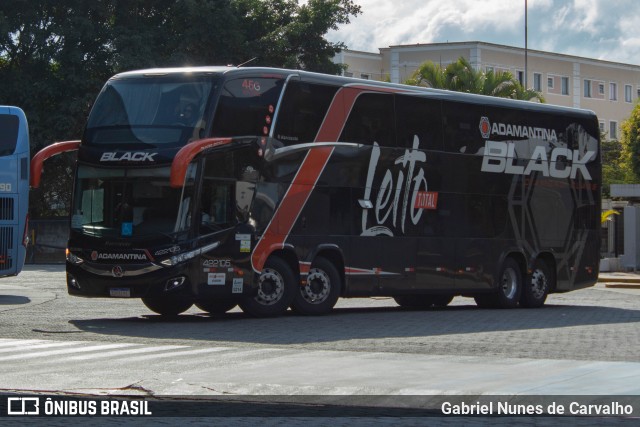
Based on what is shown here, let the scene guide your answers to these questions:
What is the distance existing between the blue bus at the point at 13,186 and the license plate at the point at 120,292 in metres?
8.17

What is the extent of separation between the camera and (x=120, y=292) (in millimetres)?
20094

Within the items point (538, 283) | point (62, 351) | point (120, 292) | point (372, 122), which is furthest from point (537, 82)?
point (62, 351)

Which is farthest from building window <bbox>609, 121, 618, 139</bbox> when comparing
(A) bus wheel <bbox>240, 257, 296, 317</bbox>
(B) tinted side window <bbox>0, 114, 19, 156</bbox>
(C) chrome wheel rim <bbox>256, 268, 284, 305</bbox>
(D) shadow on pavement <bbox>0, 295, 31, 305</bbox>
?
(C) chrome wheel rim <bbox>256, 268, 284, 305</bbox>

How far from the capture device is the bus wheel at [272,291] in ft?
70.3

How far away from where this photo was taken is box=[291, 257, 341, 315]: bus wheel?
72.6 ft

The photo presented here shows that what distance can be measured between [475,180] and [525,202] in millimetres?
1900

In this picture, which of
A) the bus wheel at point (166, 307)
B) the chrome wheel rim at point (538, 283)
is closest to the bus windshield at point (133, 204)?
the bus wheel at point (166, 307)

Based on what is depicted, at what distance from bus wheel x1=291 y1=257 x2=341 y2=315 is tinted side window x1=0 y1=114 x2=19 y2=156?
847 centimetres

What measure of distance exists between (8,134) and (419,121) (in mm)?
9024

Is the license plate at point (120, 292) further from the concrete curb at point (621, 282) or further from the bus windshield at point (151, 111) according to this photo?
the concrete curb at point (621, 282)

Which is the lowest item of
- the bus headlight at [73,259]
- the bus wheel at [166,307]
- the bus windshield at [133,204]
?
the bus wheel at [166,307]

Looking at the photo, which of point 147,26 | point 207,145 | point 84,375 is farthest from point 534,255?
point 147,26

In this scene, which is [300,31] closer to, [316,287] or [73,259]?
[316,287]

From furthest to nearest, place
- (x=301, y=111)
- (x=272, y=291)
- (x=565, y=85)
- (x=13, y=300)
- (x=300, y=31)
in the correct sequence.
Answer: (x=565, y=85) → (x=300, y=31) → (x=13, y=300) → (x=301, y=111) → (x=272, y=291)
